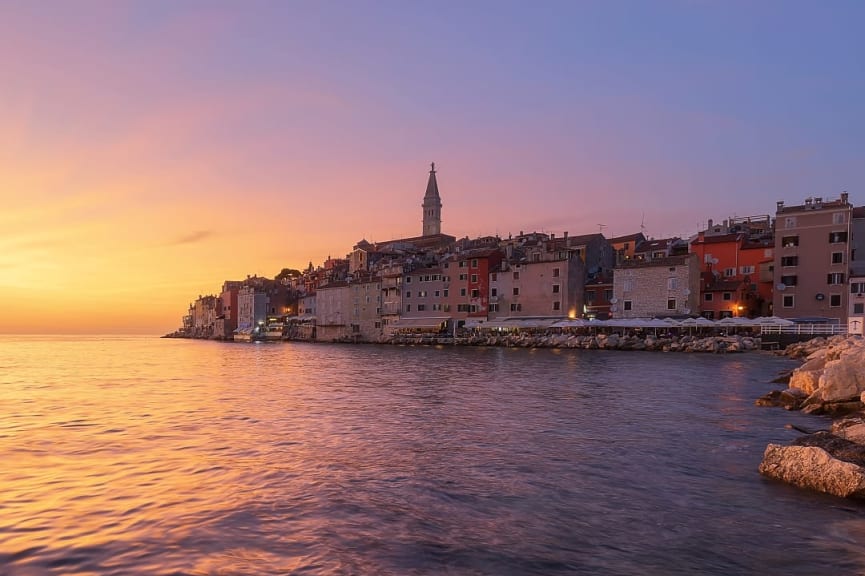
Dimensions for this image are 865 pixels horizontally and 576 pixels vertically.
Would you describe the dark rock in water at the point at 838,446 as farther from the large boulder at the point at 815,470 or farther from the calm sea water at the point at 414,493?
the calm sea water at the point at 414,493

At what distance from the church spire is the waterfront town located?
42544 mm

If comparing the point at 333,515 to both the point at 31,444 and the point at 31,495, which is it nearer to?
the point at 31,495

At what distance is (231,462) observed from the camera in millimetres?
11414

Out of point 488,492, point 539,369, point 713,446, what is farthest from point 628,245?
point 488,492

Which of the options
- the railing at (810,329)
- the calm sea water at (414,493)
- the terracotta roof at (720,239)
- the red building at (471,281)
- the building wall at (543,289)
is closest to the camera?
the calm sea water at (414,493)

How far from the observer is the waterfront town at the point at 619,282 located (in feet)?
177

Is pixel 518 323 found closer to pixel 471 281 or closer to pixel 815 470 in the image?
pixel 471 281

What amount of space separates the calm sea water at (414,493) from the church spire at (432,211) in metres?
130

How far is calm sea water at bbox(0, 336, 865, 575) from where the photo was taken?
6.68 m

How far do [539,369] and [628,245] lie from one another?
51.3 metres

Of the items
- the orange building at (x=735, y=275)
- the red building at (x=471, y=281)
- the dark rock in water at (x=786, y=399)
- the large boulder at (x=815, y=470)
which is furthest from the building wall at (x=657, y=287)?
the large boulder at (x=815, y=470)

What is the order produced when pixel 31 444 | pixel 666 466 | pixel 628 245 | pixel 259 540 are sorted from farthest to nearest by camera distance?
1. pixel 628 245
2. pixel 31 444
3. pixel 666 466
4. pixel 259 540

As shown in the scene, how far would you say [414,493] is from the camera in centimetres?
915

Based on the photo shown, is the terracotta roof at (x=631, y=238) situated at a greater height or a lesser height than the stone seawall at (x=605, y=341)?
greater
